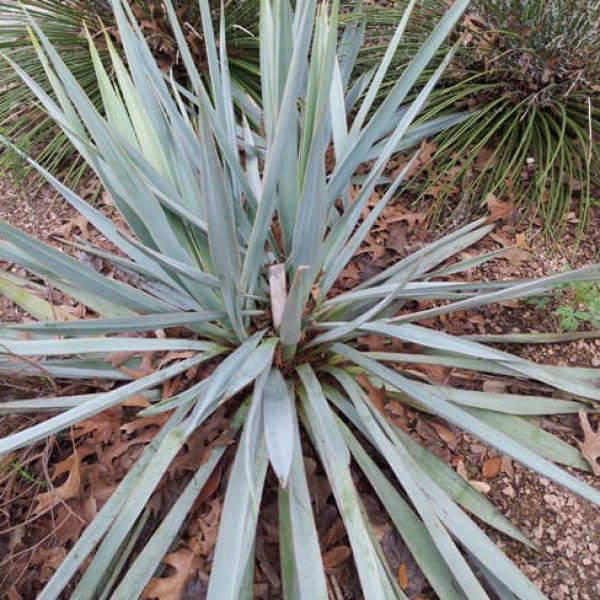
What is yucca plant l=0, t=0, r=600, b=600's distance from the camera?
1071 millimetres

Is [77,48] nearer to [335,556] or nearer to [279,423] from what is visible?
[279,423]

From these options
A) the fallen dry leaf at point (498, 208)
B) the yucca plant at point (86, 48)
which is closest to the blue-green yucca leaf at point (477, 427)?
the fallen dry leaf at point (498, 208)

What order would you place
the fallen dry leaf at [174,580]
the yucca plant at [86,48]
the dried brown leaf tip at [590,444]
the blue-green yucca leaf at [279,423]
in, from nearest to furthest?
1. the blue-green yucca leaf at [279,423]
2. the fallen dry leaf at [174,580]
3. the dried brown leaf tip at [590,444]
4. the yucca plant at [86,48]

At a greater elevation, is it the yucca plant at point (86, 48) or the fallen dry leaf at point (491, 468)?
the yucca plant at point (86, 48)

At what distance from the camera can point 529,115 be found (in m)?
2.05

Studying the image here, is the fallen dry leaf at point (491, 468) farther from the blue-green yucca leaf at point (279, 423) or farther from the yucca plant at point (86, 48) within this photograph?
the yucca plant at point (86, 48)

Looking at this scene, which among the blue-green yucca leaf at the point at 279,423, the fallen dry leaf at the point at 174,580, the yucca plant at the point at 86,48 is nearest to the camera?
the blue-green yucca leaf at the point at 279,423

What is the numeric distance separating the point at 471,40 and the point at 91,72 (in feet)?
4.80

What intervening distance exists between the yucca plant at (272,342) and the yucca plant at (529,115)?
51cm

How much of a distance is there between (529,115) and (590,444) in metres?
1.19

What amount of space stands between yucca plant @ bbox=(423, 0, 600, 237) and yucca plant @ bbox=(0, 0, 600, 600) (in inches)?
19.9

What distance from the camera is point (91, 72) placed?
225 cm

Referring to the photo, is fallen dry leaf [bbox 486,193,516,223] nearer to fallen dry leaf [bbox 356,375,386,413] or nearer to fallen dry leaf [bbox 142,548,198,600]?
fallen dry leaf [bbox 356,375,386,413]

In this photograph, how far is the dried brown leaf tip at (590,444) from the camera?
1394 millimetres
